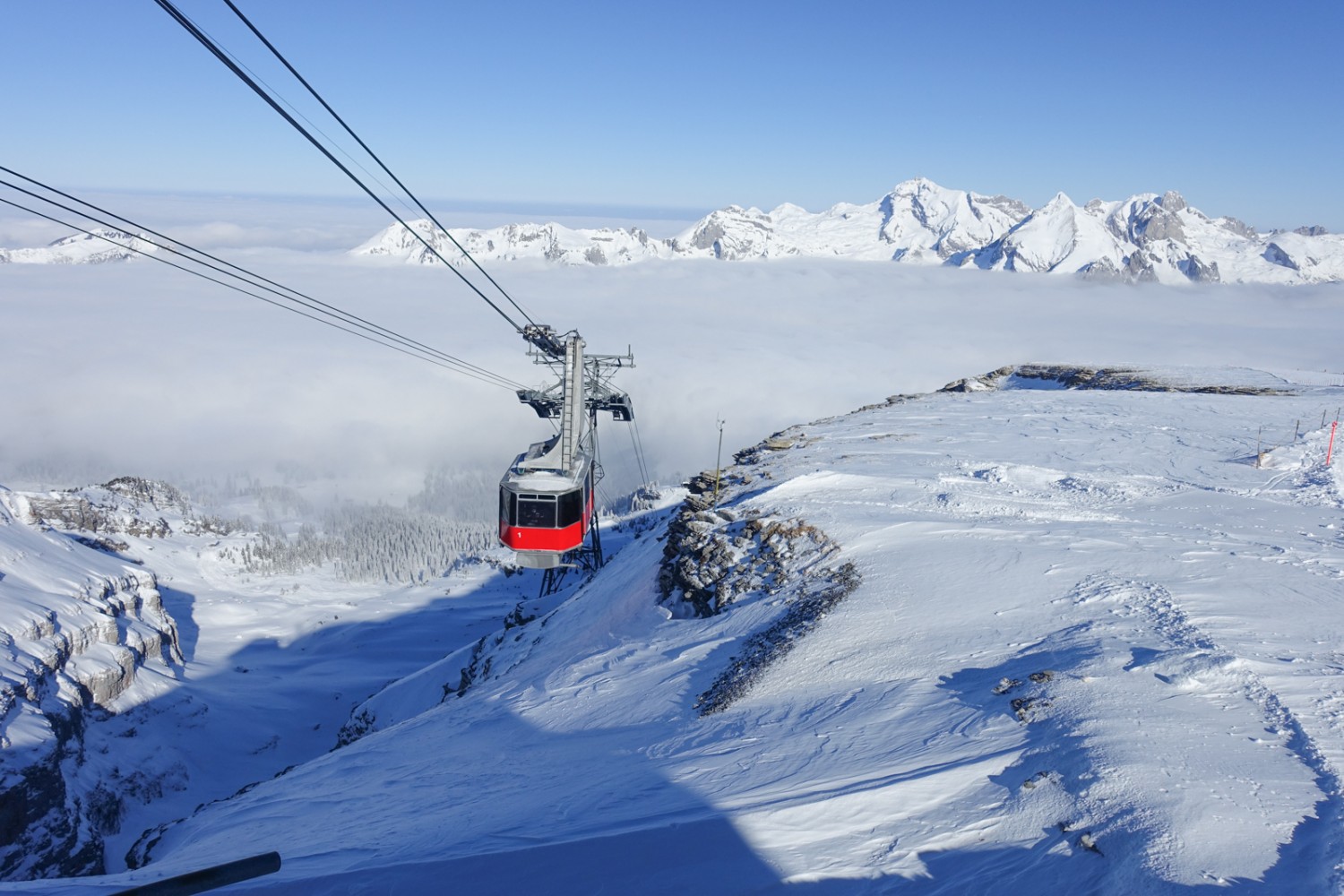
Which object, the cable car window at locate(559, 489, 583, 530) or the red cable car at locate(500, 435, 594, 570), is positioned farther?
the cable car window at locate(559, 489, 583, 530)

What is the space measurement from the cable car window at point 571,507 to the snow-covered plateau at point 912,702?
3.94m

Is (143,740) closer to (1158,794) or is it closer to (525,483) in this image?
(525,483)

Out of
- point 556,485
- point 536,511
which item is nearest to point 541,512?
point 536,511

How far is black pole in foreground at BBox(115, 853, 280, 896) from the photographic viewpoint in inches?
185

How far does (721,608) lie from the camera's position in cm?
2027

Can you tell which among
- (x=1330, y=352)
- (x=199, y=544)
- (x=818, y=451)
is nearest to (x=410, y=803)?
A: (x=818, y=451)

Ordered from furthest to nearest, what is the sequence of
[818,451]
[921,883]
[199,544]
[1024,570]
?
[199,544] < [818,451] < [1024,570] < [921,883]

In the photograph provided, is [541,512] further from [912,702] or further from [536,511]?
[912,702]

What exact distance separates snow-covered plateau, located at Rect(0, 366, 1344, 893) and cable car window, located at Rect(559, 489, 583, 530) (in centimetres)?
394

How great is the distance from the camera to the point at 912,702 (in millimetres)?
11438

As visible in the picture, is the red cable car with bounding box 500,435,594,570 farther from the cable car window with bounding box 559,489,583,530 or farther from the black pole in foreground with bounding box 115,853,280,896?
the black pole in foreground with bounding box 115,853,280,896

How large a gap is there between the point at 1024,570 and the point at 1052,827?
9.52m

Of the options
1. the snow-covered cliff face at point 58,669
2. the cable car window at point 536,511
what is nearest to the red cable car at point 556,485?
the cable car window at point 536,511

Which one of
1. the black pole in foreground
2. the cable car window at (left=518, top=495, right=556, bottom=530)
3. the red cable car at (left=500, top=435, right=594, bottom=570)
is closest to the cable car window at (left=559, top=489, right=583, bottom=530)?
the red cable car at (left=500, top=435, right=594, bottom=570)
